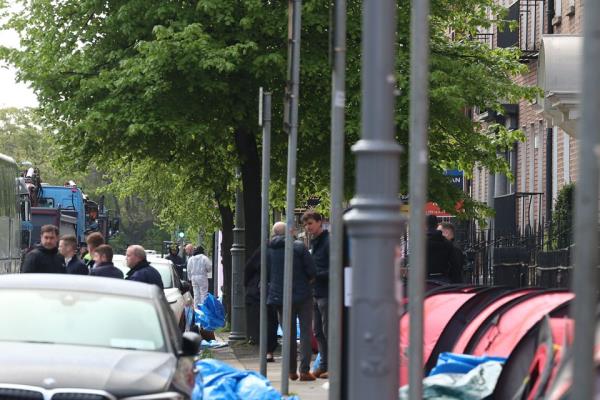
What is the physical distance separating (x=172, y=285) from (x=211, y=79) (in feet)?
10.0

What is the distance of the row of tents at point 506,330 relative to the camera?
26.4ft

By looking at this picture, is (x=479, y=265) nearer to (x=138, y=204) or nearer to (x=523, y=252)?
(x=523, y=252)

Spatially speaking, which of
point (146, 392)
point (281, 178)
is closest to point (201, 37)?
point (281, 178)

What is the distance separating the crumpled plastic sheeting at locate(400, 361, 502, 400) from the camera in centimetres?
952

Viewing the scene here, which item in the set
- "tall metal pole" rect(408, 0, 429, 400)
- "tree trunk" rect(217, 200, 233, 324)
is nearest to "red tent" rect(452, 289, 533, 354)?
"tall metal pole" rect(408, 0, 429, 400)

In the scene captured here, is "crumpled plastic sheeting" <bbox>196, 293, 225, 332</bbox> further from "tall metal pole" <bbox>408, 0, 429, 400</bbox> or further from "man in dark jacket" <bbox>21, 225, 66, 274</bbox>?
"tall metal pole" <bbox>408, 0, 429, 400</bbox>

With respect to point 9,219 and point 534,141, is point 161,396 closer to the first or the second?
point 9,219

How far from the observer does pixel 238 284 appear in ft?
81.9

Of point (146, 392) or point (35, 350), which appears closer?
point (146, 392)

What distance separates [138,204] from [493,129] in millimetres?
87748

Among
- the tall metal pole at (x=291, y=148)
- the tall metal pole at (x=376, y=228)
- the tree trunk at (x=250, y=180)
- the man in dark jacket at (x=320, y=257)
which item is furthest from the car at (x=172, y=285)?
the tall metal pole at (x=376, y=228)

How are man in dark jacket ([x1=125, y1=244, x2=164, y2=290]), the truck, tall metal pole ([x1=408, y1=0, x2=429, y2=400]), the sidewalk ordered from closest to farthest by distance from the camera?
tall metal pole ([x1=408, y1=0, x2=429, y2=400]), the sidewalk, man in dark jacket ([x1=125, y1=244, x2=164, y2=290]), the truck

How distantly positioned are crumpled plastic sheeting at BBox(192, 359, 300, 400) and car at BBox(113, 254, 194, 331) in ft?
22.0

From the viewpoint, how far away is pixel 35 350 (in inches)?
364
